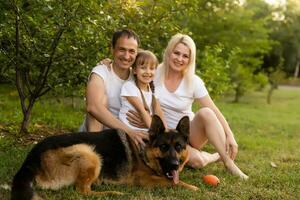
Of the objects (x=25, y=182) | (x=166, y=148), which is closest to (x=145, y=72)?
(x=166, y=148)

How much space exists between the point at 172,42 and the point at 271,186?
Result: 2334mm

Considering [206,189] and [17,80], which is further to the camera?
[17,80]

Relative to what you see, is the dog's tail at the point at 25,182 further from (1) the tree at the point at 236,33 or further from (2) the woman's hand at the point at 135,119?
(1) the tree at the point at 236,33

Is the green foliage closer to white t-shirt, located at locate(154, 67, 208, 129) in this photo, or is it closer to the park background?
the park background

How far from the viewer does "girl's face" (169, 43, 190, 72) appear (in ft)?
20.1

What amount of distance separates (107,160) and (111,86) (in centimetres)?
128

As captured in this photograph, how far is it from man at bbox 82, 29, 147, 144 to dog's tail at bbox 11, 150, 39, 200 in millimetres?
1252

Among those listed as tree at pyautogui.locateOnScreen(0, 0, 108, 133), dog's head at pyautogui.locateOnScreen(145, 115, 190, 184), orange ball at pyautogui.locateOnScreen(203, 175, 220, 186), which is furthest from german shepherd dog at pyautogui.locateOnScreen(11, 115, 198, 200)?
tree at pyautogui.locateOnScreen(0, 0, 108, 133)

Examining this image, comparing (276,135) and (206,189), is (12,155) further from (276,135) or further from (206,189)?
(276,135)

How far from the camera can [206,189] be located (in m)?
5.10

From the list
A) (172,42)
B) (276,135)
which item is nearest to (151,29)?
(172,42)

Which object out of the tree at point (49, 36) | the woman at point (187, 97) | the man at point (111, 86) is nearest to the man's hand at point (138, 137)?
the man at point (111, 86)

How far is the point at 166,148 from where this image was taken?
16.2 feet

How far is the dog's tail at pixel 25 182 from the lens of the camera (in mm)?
3904
